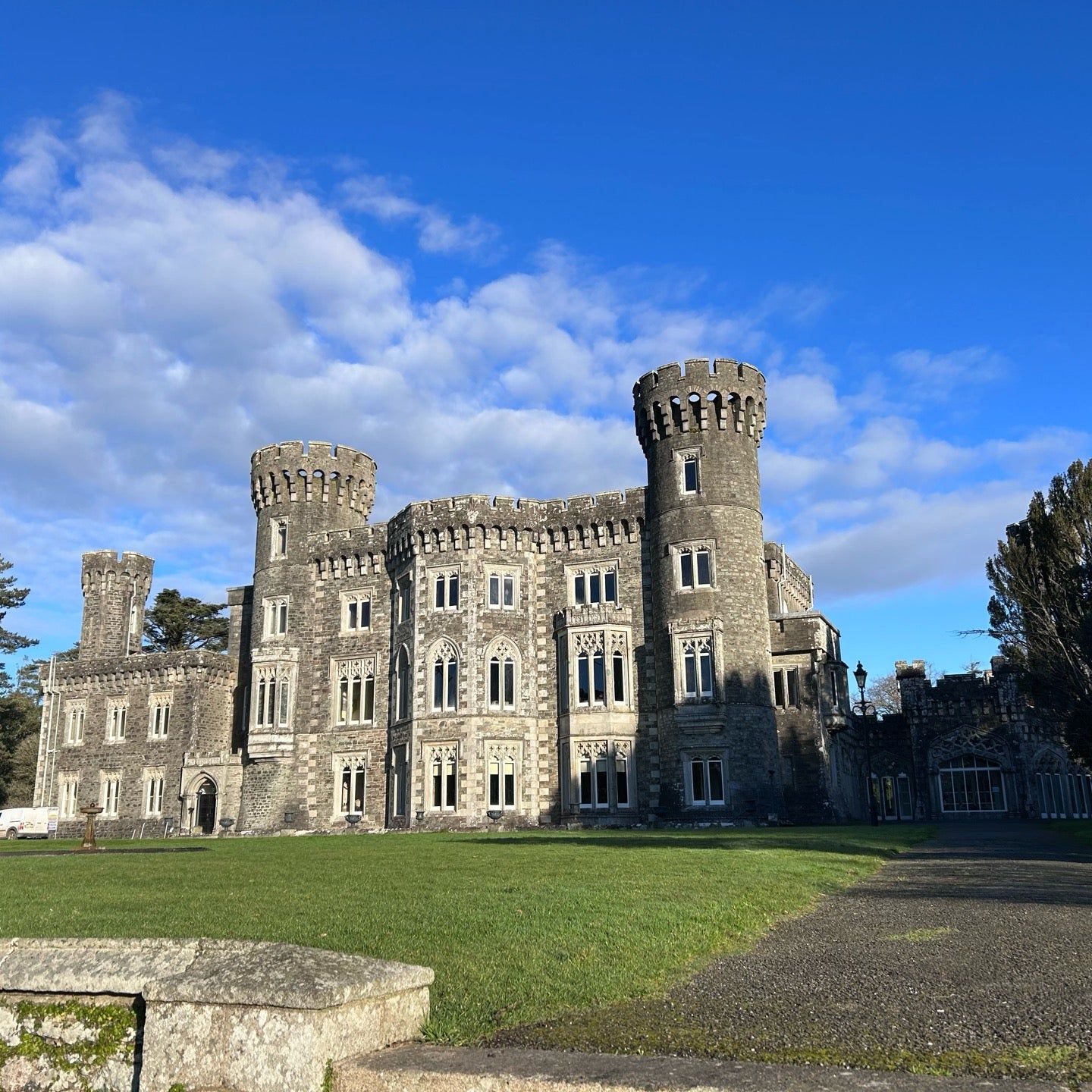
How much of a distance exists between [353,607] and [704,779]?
17.8 meters

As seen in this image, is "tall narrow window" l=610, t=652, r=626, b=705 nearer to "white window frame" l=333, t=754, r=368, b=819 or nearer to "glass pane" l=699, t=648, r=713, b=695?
"glass pane" l=699, t=648, r=713, b=695

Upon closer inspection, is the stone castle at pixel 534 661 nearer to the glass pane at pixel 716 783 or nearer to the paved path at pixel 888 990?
the glass pane at pixel 716 783

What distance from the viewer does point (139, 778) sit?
4953 centimetres

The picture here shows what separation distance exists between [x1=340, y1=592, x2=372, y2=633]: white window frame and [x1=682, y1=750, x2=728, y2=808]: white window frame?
15766mm

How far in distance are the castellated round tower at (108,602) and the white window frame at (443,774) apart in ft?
77.4

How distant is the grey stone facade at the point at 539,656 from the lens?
37969mm

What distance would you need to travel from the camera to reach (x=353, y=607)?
149ft

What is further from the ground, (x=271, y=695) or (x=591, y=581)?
(x=591, y=581)

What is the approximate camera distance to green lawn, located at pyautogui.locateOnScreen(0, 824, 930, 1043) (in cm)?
761

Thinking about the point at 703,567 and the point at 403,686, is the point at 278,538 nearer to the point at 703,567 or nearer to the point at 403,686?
the point at 403,686

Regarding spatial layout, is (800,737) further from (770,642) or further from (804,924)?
(804,924)

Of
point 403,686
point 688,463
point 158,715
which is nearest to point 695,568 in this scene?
point 688,463

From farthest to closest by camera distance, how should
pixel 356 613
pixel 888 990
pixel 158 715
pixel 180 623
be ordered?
pixel 180 623 → pixel 158 715 → pixel 356 613 → pixel 888 990

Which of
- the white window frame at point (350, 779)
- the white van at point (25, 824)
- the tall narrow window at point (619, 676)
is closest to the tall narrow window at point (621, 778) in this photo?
the tall narrow window at point (619, 676)
